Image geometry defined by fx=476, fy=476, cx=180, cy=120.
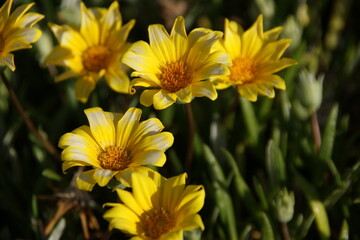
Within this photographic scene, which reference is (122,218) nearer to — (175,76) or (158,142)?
(158,142)

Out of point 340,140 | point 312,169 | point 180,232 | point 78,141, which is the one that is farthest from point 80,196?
point 340,140

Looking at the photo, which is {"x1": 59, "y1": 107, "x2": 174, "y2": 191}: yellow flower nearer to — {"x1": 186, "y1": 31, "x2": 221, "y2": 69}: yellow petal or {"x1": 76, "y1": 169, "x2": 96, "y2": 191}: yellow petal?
{"x1": 76, "y1": 169, "x2": 96, "y2": 191}: yellow petal

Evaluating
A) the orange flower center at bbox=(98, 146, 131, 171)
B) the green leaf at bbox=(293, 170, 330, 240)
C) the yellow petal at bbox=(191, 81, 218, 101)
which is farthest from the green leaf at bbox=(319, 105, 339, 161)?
the orange flower center at bbox=(98, 146, 131, 171)

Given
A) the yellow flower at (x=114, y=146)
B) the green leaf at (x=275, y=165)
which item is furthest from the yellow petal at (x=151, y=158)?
the green leaf at (x=275, y=165)

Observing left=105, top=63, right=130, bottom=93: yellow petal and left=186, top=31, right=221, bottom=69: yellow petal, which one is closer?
left=186, top=31, right=221, bottom=69: yellow petal

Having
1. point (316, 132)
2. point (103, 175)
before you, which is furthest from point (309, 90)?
point (103, 175)

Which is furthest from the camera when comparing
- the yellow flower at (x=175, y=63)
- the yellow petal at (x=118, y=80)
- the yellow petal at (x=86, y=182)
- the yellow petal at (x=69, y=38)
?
the yellow petal at (x=69, y=38)

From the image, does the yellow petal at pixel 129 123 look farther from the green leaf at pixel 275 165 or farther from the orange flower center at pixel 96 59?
the green leaf at pixel 275 165
